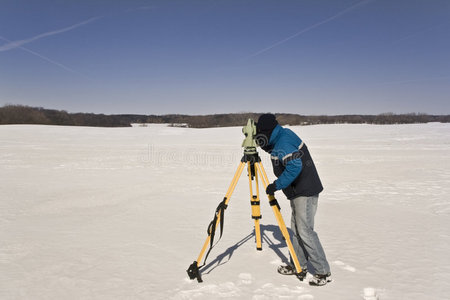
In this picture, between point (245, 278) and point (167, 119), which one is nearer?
point (245, 278)

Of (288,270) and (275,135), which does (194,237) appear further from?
(275,135)

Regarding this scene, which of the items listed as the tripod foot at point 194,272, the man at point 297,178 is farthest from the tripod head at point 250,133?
the tripod foot at point 194,272

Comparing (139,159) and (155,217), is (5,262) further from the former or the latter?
(139,159)

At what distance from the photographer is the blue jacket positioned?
12.5ft

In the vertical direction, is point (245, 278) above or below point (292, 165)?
below

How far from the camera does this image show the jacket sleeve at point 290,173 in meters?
3.80

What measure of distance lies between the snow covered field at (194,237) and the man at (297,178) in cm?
51

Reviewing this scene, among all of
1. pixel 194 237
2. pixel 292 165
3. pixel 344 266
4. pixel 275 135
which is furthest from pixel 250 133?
pixel 194 237

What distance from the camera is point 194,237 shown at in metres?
6.19

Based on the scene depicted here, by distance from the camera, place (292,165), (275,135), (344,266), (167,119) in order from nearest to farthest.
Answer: (292,165)
(275,135)
(344,266)
(167,119)

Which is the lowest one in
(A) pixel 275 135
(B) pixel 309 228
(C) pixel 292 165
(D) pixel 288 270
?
(D) pixel 288 270

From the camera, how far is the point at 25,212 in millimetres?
7895

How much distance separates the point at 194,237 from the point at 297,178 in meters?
3.04

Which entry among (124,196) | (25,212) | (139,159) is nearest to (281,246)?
(124,196)
